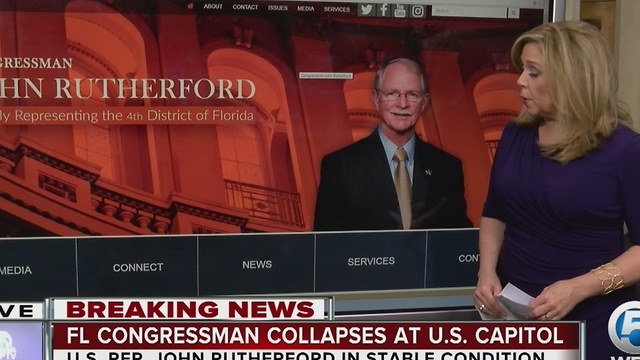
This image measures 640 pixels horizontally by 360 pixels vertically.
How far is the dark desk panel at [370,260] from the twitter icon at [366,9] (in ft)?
2.02

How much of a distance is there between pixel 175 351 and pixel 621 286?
2.71ft

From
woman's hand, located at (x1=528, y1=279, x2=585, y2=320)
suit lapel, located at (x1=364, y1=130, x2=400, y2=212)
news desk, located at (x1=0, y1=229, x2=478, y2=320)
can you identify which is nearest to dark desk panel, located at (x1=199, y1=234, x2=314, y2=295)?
news desk, located at (x1=0, y1=229, x2=478, y2=320)

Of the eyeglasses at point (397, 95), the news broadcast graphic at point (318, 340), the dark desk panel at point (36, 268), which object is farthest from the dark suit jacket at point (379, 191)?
the news broadcast graphic at point (318, 340)

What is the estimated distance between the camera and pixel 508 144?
1.74 m

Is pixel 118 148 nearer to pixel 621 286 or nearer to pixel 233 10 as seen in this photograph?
pixel 233 10

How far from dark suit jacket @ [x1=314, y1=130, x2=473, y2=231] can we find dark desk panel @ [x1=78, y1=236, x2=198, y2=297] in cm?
39

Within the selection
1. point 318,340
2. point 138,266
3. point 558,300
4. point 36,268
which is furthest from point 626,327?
point 36,268

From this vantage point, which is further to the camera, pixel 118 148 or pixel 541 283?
pixel 118 148

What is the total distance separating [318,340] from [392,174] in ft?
3.70

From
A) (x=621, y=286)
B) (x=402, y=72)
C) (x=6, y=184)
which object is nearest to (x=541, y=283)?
(x=621, y=286)

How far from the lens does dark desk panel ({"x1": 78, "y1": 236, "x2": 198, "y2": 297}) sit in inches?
90.7

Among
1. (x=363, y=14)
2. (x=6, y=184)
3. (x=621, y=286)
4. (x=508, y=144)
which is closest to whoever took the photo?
(x=621, y=286)
